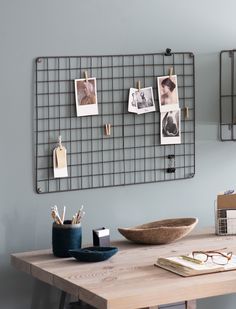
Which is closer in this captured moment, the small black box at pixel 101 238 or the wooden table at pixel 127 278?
the wooden table at pixel 127 278

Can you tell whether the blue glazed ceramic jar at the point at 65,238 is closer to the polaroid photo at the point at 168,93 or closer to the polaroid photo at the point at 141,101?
the polaroid photo at the point at 141,101

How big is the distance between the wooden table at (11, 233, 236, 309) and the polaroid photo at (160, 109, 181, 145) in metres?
0.57

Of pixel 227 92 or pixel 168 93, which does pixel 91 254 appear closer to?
pixel 168 93

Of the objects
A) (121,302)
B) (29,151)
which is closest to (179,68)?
(29,151)

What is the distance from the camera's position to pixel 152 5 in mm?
3500

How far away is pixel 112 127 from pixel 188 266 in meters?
0.87

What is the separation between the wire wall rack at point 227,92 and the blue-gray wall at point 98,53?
0.11 ft

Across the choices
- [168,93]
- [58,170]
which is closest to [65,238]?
[58,170]

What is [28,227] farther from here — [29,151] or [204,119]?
[204,119]

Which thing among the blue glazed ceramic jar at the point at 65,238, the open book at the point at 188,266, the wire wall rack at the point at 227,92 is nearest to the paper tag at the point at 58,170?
the blue glazed ceramic jar at the point at 65,238

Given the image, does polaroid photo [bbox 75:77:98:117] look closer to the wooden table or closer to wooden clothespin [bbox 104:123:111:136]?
wooden clothespin [bbox 104:123:111:136]

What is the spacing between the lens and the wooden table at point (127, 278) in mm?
2525

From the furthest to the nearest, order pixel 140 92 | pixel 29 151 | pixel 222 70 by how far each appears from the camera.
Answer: pixel 222 70 → pixel 140 92 → pixel 29 151

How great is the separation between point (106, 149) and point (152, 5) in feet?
2.22
